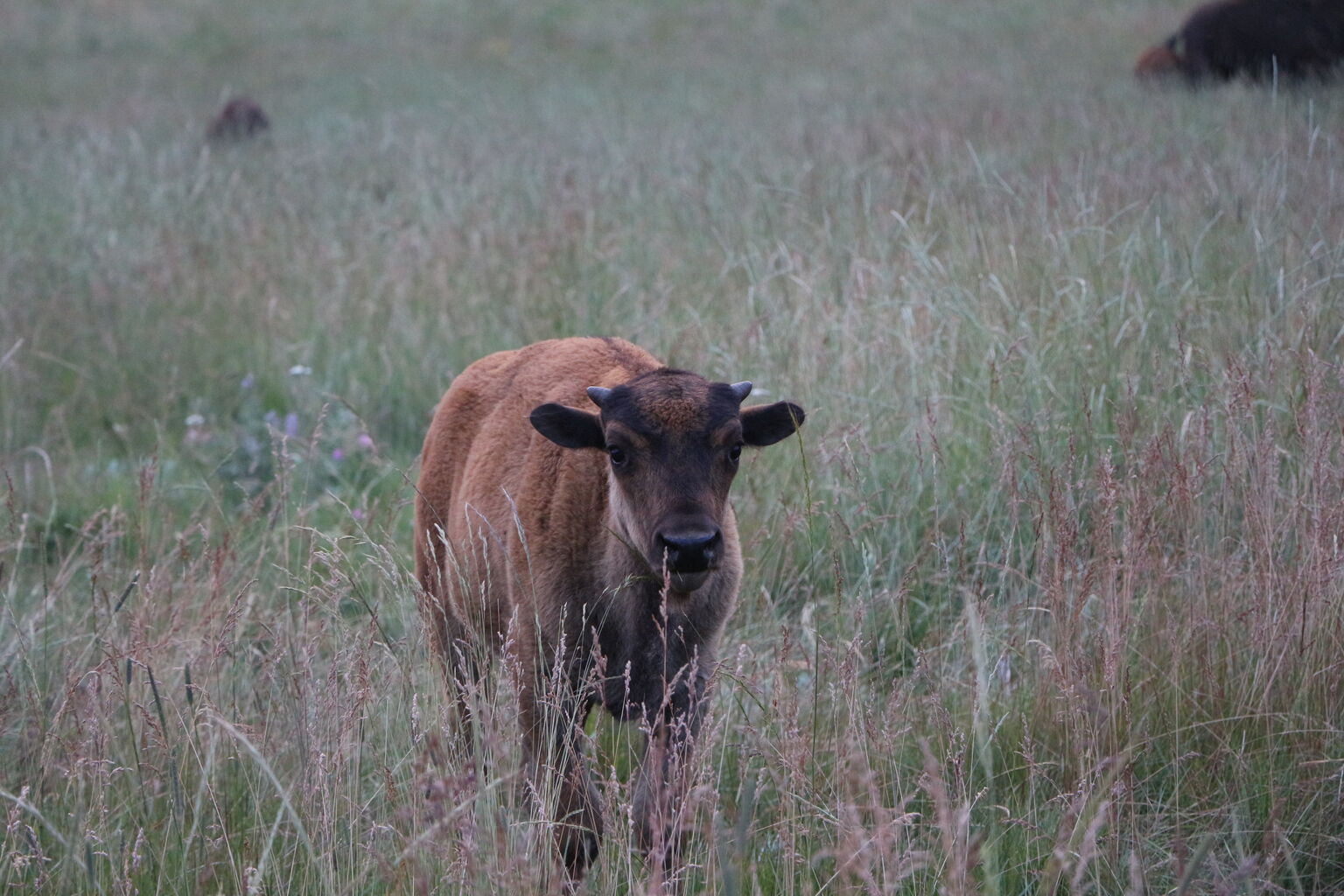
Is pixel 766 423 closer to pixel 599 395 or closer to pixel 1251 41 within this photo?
pixel 599 395

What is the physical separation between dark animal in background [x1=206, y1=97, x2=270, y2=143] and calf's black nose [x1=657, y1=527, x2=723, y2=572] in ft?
48.1

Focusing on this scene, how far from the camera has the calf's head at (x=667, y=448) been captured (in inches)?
136

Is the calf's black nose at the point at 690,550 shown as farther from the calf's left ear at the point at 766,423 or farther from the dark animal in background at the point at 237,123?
the dark animal in background at the point at 237,123

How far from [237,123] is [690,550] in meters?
15.6

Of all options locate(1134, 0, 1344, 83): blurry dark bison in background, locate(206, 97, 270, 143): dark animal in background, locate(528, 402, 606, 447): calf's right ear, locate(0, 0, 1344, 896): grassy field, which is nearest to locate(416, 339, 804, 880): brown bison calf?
locate(528, 402, 606, 447): calf's right ear

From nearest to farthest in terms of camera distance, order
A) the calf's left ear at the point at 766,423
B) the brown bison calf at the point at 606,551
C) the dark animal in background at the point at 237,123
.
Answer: the brown bison calf at the point at 606,551, the calf's left ear at the point at 766,423, the dark animal in background at the point at 237,123

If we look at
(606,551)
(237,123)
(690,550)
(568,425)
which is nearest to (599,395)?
(568,425)

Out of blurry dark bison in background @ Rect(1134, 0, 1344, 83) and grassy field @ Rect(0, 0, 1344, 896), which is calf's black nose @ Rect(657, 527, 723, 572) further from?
blurry dark bison in background @ Rect(1134, 0, 1344, 83)

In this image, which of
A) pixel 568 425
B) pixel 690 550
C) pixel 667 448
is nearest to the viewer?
pixel 690 550

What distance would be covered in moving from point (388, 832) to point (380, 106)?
62.3ft

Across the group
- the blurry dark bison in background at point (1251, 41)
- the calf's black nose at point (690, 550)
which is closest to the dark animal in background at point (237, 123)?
the blurry dark bison in background at point (1251, 41)

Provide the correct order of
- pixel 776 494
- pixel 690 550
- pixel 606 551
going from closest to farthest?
pixel 690 550 < pixel 606 551 < pixel 776 494

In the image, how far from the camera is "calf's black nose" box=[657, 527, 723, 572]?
337 centimetres

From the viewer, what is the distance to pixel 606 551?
3951 mm
